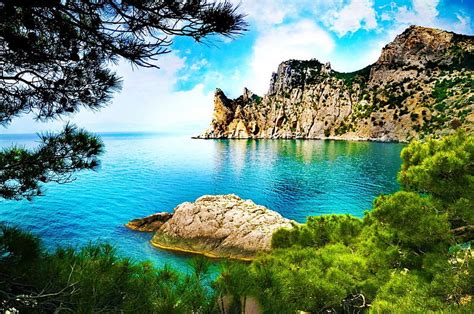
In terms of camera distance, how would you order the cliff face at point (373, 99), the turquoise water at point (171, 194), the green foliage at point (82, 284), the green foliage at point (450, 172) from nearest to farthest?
the green foliage at point (82, 284) → the green foliage at point (450, 172) → the turquoise water at point (171, 194) → the cliff face at point (373, 99)

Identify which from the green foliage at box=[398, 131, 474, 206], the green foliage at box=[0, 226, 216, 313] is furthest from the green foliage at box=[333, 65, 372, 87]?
the green foliage at box=[0, 226, 216, 313]

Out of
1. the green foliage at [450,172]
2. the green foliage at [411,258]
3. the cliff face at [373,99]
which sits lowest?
the green foliage at [411,258]

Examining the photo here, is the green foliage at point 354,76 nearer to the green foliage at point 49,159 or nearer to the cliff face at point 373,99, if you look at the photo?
the cliff face at point 373,99

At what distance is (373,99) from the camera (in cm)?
9275

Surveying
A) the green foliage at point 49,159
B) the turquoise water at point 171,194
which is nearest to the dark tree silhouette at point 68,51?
the green foliage at point 49,159

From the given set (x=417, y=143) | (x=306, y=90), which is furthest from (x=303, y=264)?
(x=306, y=90)

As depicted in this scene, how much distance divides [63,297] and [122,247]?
15489mm

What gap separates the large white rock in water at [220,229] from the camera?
15661 mm

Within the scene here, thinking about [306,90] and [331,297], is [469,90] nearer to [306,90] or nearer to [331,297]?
[306,90]

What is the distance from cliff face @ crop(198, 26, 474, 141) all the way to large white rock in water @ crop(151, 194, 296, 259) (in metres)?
63.0

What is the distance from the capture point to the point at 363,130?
88312mm

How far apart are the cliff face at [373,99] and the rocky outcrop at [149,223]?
66.8 metres

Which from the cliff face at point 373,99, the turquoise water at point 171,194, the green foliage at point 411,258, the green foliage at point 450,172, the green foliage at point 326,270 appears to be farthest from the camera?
→ the cliff face at point 373,99

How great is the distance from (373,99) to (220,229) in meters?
92.3
